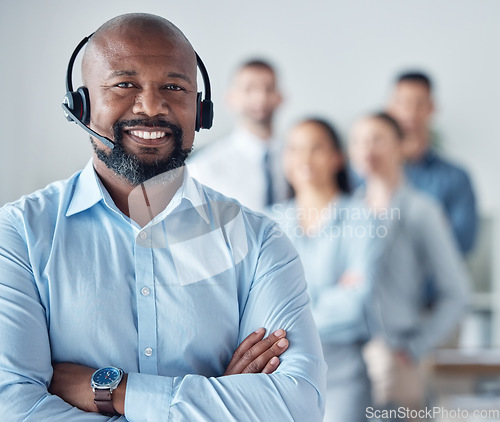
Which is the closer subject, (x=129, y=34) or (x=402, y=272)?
(x=129, y=34)

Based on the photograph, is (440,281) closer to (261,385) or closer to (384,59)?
(384,59)

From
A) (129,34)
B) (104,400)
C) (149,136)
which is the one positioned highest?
(129,34)

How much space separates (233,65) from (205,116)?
1.90m

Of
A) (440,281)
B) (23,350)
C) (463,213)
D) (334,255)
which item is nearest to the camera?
(23,350)

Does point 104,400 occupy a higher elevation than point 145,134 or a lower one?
lower

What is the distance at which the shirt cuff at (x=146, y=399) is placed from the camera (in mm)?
977

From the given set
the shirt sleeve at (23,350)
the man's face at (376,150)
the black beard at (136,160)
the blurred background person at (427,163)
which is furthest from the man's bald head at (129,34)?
the blurred background person at (427,163)

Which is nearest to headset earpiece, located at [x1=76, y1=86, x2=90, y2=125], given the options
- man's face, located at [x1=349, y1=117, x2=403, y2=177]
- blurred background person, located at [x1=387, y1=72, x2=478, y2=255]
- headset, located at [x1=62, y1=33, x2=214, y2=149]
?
headset, located at [x1=62, y1=33, x2=214, y2=149]

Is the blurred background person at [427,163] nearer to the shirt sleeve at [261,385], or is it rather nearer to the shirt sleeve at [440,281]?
the shirt sleeve at [440,281]

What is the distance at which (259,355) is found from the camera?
1.04m

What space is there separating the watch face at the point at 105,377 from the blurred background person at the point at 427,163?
2125mm

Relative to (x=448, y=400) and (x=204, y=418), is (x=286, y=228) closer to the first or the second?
(x=448, y=400)

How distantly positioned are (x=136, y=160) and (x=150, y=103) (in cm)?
10

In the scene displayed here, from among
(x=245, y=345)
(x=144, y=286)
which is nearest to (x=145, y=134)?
(x=144, y=286)
